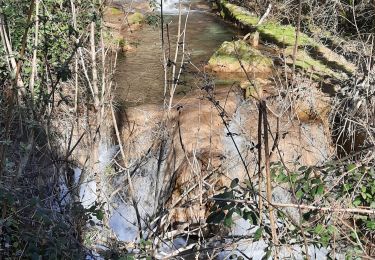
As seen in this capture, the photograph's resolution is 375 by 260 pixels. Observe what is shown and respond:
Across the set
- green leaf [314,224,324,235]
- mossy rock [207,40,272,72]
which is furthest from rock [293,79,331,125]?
green leaf [314,224,324,235]

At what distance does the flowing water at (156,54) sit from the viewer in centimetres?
899

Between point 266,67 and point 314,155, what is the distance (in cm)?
397

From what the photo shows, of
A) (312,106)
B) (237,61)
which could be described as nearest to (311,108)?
(312,106)

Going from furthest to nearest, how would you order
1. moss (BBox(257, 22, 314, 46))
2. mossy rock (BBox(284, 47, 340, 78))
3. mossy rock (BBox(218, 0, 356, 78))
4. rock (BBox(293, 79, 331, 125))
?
moss (BBox(257, 22, 314, 46)) → mossy rock (BBox(218, 0, 356, 78)) → mossy rock (BBox(284, 47, 340, 78)) → rock (BBox(293, 79, 331, 125))

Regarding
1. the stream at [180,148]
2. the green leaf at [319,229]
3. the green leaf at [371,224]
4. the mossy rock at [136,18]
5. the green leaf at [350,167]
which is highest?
the green leaf at [350,167]

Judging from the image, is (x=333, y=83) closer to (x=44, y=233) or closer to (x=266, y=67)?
(x=266, y=67)

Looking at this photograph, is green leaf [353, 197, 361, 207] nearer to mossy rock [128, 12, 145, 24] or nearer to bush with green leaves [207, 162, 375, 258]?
bush with green leaves [207, 162, 375, 258]

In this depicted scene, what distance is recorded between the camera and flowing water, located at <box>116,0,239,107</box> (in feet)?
29.5

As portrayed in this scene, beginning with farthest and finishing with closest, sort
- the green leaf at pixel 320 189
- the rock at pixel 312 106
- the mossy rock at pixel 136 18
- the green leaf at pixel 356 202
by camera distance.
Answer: the mossy rock at pixel 136 18, the rock at pixel 312 106, the green leaf at pixel 356 202, the green leaf at pixel 320 189

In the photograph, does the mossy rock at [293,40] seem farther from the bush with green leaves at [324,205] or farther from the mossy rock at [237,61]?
the bush with green leaves at [324,205]

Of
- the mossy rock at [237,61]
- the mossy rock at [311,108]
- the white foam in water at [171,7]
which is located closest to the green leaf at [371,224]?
the mossy rock at [311,108]

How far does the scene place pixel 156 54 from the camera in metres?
11.2

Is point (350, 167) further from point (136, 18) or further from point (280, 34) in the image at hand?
point (136, 18)

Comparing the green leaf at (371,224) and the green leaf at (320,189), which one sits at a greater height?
the green leaf at (320,189)
